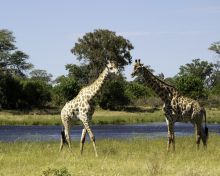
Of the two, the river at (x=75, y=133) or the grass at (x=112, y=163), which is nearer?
the grass at (x=112, y=163)

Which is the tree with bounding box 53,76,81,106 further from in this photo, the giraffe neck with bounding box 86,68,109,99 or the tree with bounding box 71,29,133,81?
the giraffe neck with bounding box 86,68,109,99

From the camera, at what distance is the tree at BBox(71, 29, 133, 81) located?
93.1m

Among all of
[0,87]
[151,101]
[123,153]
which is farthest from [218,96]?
[123,153]

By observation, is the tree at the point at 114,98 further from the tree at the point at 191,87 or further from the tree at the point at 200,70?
the tree at the point at 200,70

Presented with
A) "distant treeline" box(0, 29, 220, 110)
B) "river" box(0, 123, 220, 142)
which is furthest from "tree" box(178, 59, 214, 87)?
"river" box(0, 123, 220, 142)

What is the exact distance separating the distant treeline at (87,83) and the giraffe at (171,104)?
42374 mm

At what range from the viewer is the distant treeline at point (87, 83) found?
259ft

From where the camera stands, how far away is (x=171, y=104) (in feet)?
62.6

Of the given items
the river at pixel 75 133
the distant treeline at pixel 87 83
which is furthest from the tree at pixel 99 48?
the river at pixel 75 133

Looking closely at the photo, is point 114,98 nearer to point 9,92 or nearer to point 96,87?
point 9,92

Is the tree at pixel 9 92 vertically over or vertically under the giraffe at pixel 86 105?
over

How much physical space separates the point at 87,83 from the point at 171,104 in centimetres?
7427

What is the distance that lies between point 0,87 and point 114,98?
15350 mm

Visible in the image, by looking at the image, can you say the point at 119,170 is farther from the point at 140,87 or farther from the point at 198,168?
the point at 140,87
